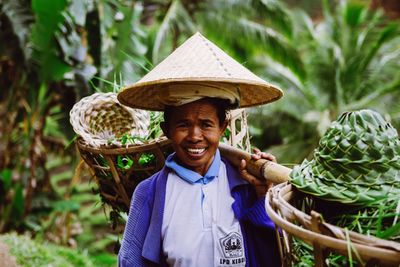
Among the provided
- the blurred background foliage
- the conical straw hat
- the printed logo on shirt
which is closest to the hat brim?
the conical straw hat

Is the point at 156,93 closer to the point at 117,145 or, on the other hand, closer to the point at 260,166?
the point at 117,145

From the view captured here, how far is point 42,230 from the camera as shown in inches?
250

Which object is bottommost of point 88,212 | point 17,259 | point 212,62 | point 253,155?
point 88,212

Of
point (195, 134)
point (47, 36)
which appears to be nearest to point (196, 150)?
point (195, 134)

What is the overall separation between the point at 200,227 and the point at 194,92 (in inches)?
16.5

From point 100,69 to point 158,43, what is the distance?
325 cm

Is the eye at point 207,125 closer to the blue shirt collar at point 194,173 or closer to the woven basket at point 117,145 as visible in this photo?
the blue shirt collar at point 194,173

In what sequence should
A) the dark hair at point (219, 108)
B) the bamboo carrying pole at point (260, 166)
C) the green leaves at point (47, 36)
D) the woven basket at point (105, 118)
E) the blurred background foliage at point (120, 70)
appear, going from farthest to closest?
the blurred background foliage at point (120, 70) → the green leaves at point (47, 36) → the woven basket at point (105, 118) → the dark hair at point (219, 108) → the bamboo carrying pole at point (260, 166)

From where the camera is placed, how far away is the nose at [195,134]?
1602 mm

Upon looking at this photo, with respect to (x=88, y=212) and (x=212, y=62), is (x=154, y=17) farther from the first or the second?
(x=212, y=62)

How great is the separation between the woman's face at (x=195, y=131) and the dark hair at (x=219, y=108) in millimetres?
15

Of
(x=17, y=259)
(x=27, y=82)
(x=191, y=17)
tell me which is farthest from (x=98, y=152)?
(x=191, y=17)

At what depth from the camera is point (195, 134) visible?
160cm

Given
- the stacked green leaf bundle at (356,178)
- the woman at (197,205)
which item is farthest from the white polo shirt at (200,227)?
the stacked green leaf bundle at (356,178)
